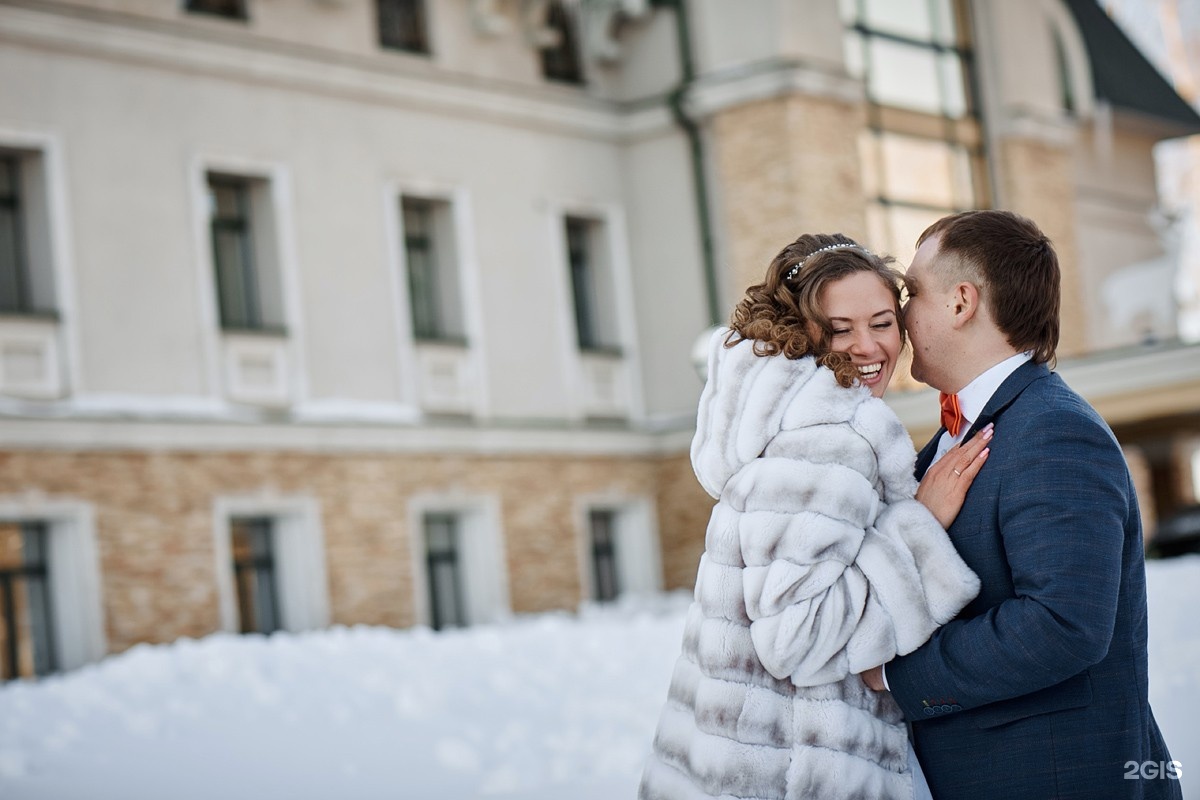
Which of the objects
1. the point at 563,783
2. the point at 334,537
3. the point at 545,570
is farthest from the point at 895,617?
the point at 545,570

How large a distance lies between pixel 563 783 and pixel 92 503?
9.42m

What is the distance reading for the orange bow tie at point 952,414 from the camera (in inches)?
139

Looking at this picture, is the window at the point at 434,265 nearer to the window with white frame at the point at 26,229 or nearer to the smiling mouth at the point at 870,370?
the window with white frame at the point at 26,229

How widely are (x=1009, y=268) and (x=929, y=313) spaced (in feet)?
0.65

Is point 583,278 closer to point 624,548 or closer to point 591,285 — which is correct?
point 591,285

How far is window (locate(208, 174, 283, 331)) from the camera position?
736 inches

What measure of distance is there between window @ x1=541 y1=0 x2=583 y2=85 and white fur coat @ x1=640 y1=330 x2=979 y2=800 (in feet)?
64.4

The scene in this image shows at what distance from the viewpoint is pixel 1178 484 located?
28906mm

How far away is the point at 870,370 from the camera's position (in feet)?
11.3

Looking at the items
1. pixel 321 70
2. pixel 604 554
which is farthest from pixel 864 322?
pixel 604 554

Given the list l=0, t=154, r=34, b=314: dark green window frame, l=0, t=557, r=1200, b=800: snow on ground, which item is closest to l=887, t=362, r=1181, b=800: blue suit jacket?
l=0, t=557, r=1200, b=800: snow on ground

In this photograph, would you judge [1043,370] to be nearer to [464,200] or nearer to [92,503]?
[92,503]

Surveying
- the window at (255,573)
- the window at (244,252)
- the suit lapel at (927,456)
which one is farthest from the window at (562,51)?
the suit lapel at (927,456)

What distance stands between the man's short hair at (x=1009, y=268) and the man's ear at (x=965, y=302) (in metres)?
0.01
